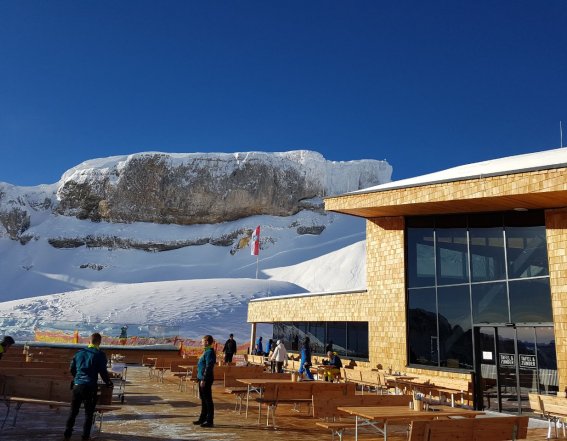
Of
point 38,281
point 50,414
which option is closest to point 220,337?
point 50,414

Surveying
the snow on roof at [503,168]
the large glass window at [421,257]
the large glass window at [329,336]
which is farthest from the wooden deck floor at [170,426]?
the large glass window at [329,336]

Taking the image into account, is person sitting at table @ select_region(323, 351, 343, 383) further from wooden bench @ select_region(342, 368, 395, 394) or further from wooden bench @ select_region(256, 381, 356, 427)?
wooden bench @ select_region(256, 381, 356, 427)

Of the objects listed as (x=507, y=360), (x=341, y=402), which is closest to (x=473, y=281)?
(x=507, y=360)

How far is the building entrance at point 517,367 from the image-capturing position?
1172cm

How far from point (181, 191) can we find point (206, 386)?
3181 inches

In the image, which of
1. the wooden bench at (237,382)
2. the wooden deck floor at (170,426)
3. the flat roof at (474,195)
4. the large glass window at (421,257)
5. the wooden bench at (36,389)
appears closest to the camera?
the wooden deck floor at (170,426)

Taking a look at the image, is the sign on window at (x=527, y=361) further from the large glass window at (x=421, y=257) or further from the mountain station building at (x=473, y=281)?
the large glass window at (x=421, y=257)

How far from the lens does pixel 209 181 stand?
285 ft

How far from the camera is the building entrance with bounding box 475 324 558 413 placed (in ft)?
38.4

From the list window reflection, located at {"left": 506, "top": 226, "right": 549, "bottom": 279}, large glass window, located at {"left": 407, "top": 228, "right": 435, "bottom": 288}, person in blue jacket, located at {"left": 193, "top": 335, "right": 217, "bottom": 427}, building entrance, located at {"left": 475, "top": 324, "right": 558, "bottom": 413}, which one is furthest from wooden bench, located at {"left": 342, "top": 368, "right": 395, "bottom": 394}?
person in blue jacket, located at {"left": 193, "top": 335, "right": 217, "bottom": 427}

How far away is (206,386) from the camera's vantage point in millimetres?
7793

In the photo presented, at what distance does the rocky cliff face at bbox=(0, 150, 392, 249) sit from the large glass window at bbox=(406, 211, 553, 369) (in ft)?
233

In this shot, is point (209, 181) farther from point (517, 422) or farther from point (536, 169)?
point (517, 422)

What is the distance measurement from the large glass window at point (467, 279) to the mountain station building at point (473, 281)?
27mm
